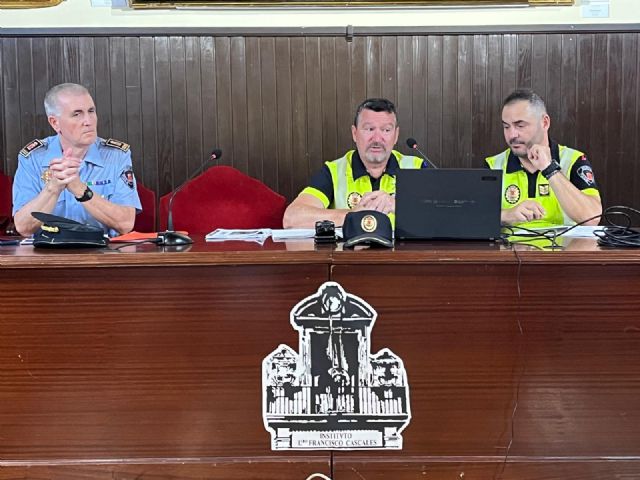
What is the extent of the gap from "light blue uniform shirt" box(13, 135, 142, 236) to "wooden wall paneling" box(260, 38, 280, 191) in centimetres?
93

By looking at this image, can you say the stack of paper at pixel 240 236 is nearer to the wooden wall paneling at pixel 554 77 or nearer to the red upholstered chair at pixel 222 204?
the red upholstered chair at pixel 222 204

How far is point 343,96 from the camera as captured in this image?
12.2 ft

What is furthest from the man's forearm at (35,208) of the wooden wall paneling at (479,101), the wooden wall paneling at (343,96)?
the wooden wall paneling at (479,101)

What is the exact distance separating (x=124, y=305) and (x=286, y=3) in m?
2.31

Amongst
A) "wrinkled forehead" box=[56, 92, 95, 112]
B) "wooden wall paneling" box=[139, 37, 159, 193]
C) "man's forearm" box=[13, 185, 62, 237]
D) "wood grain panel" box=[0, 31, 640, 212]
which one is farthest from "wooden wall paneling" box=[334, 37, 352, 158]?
"man's forearm" box=[13, 185, 62, 237]

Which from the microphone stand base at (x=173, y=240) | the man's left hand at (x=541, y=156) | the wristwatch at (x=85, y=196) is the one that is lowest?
the microphone stand base at (x=173, y=240)

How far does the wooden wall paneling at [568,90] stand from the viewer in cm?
369

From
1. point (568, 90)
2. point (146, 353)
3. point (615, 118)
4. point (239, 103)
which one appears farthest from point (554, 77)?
point (146, 353)

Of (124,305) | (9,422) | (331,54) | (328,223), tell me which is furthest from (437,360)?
(331,54)

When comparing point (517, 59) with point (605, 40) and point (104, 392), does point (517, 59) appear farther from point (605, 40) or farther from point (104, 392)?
point (104, 392)

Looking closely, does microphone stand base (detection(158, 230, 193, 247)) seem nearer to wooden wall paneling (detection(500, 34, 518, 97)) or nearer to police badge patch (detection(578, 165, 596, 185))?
police badge patch (detection(578, 165, 596, 185))

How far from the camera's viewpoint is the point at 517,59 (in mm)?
3707

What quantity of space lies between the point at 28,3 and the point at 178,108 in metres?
0.88

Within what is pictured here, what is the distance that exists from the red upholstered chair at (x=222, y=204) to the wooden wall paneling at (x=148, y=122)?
0.76 m
